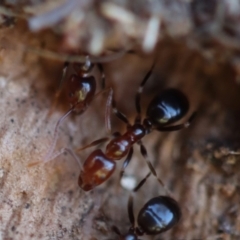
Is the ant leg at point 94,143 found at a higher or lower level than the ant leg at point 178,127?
higher

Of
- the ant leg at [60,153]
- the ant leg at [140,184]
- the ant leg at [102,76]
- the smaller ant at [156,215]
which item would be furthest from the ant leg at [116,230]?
the ant leg at [102,76]

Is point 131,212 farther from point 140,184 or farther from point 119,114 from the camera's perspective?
point 119,114

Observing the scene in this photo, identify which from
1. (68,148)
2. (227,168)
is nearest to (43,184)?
(68,148)

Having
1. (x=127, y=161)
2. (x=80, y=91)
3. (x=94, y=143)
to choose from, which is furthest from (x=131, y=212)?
(x=80, y=91)

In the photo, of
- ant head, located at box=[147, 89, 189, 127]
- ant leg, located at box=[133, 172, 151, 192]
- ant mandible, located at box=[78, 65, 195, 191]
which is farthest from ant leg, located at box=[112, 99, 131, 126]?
ant leg, located at box=[133, 172, 151, 192]

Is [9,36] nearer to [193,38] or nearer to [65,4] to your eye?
[65,4]

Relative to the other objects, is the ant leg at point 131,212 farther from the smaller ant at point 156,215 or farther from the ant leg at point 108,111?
the ant leg at point 108,111
